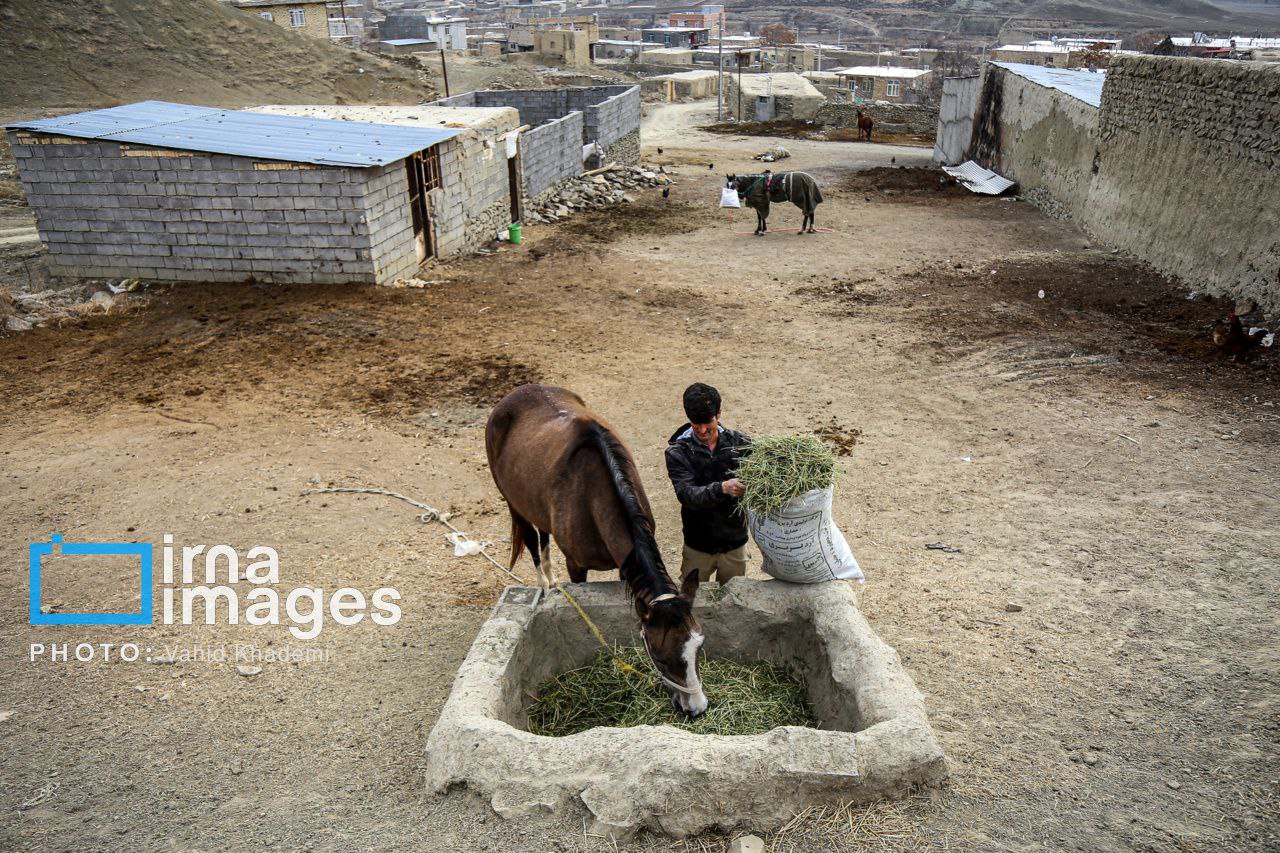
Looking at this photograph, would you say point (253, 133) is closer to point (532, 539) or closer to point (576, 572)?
point (532, 539)

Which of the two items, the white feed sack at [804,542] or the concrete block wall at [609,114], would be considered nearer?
the white feed sack at [804,542]

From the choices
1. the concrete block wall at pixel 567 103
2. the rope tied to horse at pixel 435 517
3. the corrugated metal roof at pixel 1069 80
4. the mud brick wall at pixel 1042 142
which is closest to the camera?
the rope tied to horse at pixel 435 517

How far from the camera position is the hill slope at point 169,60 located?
28.4m

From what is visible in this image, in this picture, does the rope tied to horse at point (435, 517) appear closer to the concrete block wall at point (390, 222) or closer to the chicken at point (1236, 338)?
the concrete block wall at point (390, 222)


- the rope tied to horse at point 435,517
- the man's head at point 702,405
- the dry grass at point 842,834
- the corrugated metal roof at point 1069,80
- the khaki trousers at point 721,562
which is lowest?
the rope tied to horse at point 435,517

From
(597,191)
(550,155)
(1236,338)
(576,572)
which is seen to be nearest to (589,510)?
(576,572)

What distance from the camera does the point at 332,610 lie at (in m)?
6.04

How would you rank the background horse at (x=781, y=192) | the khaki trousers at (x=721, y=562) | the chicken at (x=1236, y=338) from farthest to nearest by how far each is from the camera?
the background horse at (x=781, y=192)
the chicken at (x=1236, y=338)
the khaki trousers at (x=721, y=562)

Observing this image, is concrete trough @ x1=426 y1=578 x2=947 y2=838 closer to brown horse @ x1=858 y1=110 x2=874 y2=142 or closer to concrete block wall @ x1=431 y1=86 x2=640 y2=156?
concrete block wall @ x1=431 y1=86 x2=640 y2=156

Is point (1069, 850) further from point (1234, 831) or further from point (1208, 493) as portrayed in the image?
point (1208, 493)

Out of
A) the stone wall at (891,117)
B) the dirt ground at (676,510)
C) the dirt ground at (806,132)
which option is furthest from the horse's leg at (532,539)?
the stone wall at (891,117)

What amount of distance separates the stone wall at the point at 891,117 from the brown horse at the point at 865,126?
298 centimetres

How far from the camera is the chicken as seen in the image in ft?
32.5

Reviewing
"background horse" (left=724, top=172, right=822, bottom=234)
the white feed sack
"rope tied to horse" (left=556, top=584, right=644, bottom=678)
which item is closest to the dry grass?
"rope tied to horse" (left=556, top=584, right=644, bottom=678)
